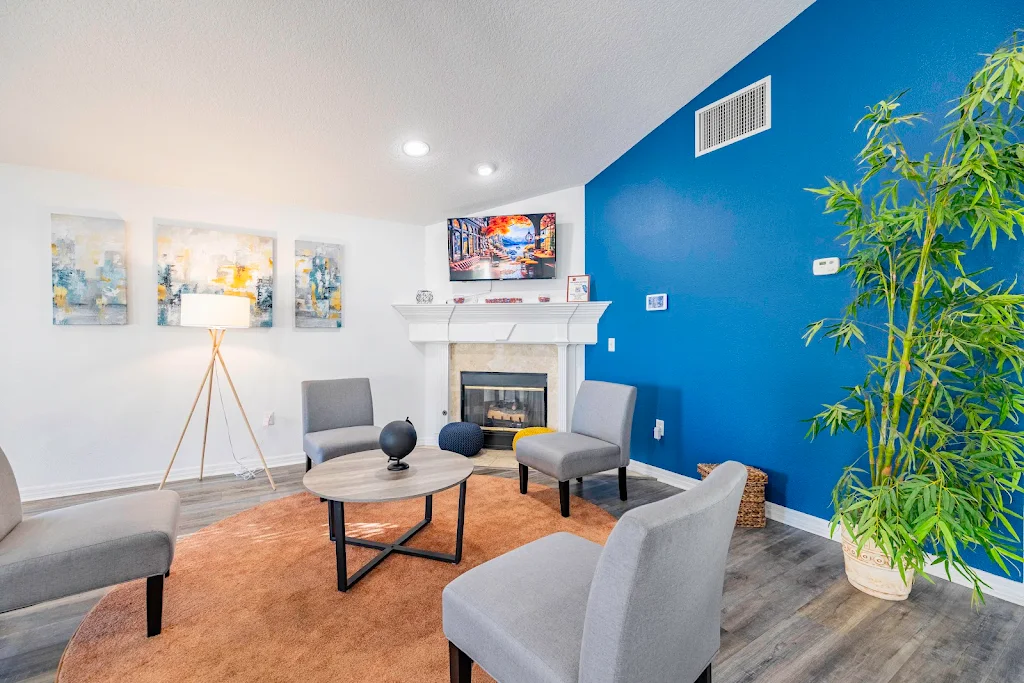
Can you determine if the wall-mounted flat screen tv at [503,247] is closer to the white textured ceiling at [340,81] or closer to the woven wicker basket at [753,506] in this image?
the white textured ceiling at [340,81]

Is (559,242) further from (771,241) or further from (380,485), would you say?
(380,485)

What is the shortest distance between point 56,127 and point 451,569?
346 centimetres

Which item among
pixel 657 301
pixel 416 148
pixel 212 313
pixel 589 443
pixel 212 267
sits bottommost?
pixel 589 443

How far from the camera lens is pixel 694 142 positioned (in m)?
3.13

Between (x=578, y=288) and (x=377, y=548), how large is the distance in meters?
2.73

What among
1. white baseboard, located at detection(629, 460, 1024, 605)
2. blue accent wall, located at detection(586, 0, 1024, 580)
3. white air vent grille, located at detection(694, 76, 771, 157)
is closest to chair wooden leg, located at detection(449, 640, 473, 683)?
white baseboard, located at detection(629, 460, 1024, 605)

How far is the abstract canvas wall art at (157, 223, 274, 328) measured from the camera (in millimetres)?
3312

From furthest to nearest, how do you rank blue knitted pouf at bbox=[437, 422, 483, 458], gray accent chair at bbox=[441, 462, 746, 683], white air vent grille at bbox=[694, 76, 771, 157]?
1. blue knitted pouf at bbox=[437, 422, 483, 458]
2. white air vent grille at bbox=[694, 76, 771, 157]
3. gray accent chair at bbox=[441, 462, 746, 683]

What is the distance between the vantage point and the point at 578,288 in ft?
13.1

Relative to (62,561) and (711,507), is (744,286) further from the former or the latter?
(62,561)

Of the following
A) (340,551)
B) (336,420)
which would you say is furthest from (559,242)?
(340,551)

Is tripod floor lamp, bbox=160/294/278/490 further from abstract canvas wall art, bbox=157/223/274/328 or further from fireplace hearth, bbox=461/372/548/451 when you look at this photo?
fireplace hearth, bbox=461/372/548/451

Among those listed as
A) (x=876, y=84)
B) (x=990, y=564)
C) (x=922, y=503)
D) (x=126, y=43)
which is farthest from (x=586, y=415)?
(x=126, y=43)

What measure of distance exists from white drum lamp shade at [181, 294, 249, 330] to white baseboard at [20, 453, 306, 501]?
128 centimetres
